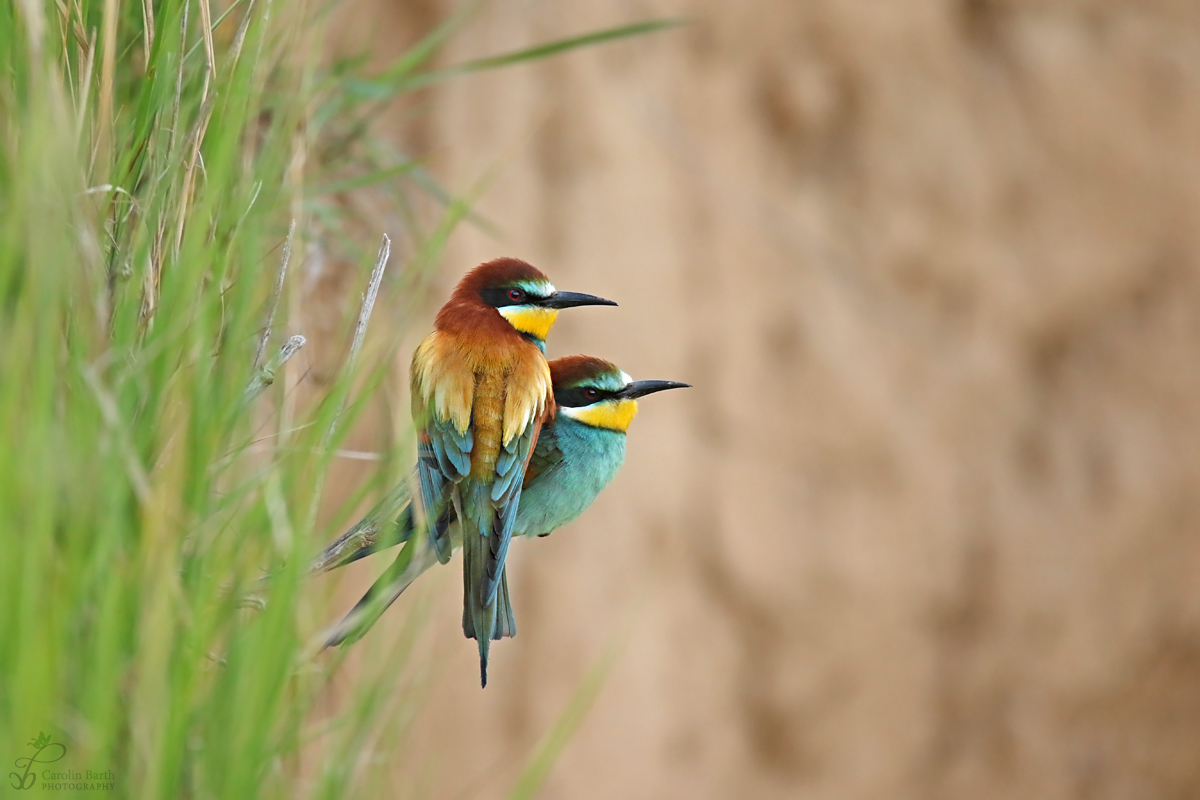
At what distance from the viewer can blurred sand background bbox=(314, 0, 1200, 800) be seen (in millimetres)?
Result: 2688

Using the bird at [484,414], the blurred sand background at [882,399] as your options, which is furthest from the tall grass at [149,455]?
the blurred sand background at [882,399]

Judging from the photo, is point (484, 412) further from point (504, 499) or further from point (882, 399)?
point (882, 399)

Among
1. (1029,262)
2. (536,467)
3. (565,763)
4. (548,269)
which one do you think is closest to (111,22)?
(536,467)

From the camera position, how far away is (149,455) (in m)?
0.48

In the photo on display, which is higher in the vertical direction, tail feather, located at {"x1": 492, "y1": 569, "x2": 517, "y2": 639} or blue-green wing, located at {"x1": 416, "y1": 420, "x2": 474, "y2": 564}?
blue-green wing, located at {"x1": 416, "y1": 420, "x2": 474, "y2": 564}

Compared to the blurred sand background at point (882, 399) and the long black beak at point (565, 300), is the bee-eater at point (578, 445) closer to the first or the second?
the long black beak at point (565, 300)

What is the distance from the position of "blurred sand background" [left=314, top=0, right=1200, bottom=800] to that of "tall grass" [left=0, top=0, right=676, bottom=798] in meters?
2.13

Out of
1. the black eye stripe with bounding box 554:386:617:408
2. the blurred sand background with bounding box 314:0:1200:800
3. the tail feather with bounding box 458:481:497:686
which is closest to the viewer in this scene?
the tail feather with bounding box 458:481:497:686

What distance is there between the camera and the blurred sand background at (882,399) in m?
2.69

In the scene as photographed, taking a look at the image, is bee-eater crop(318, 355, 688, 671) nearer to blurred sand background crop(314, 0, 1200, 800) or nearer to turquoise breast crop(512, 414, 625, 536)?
turquoise breast crop(512, 414, 625, 536)

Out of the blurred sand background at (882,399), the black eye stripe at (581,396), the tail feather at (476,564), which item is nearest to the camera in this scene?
the tail feather at (476,564)

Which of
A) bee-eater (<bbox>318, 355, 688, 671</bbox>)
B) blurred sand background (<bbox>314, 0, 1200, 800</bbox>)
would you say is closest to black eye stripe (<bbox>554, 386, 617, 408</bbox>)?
bee-eater (<bbox>318, 355, 688, 671</bbox>)

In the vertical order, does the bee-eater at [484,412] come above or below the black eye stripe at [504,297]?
below

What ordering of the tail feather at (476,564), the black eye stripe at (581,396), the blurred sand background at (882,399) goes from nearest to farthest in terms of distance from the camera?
1. the tail feather at (476,564)
2. the black eye stripe at (581,396)
3. the blurred sand background at (882,399)
